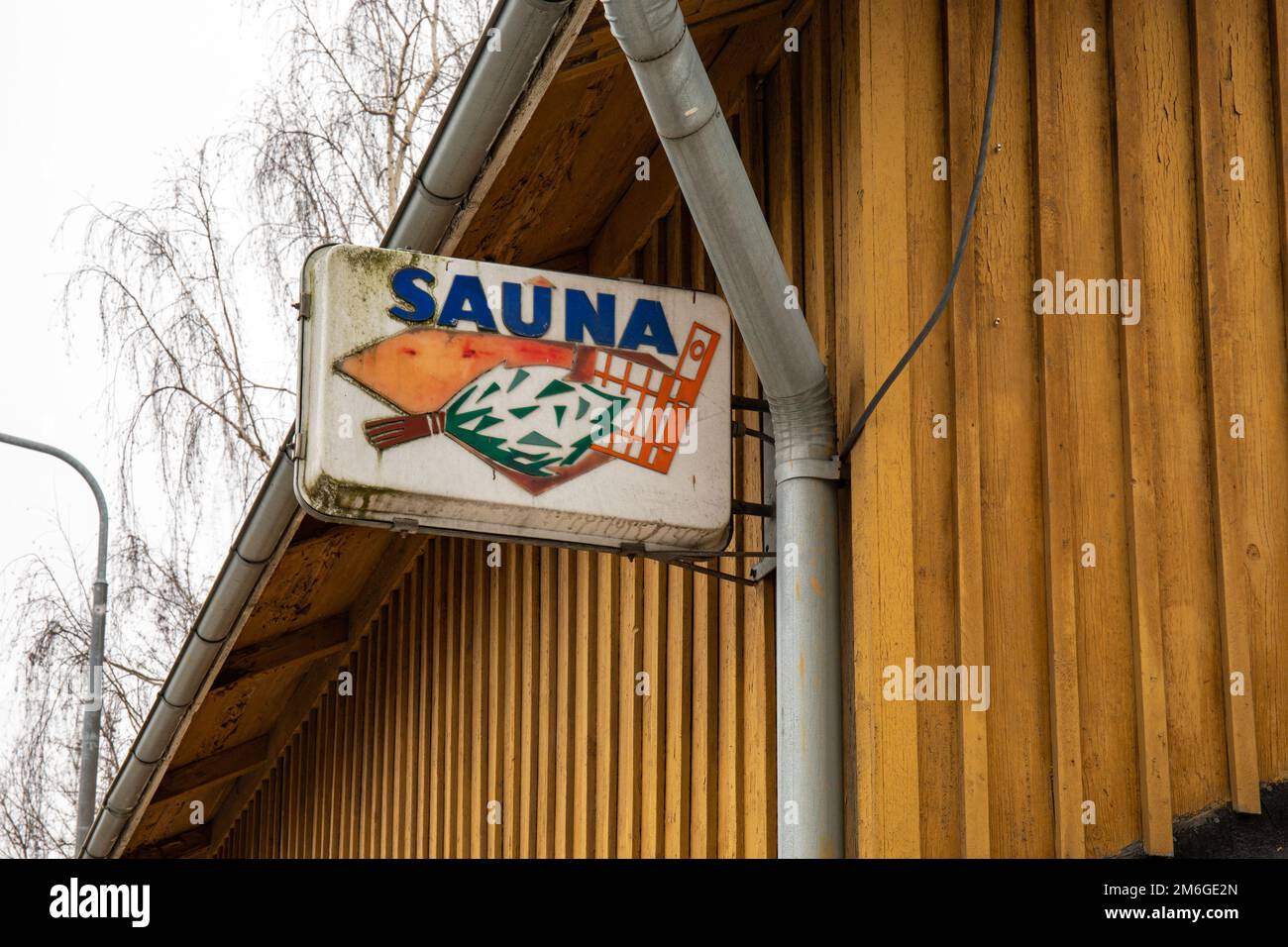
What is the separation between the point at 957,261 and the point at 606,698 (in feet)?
7.88

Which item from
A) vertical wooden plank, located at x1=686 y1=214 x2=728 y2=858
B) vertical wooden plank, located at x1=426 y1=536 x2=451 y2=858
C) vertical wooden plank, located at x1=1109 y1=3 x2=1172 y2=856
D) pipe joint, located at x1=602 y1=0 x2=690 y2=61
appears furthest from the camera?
vertical wooden plank, located at x1=426 y1=536 x2=451 y2=858

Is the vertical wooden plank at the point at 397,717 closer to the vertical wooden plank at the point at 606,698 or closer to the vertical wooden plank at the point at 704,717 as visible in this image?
the vertical wooden plank at the point at 606,698

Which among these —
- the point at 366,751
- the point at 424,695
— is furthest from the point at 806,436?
the point at 366,751

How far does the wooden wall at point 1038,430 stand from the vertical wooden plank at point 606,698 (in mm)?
592

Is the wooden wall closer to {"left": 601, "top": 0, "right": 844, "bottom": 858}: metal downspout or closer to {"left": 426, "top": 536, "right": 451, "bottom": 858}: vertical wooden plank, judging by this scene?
{"left": 601, "top": 0, "right": 844, "bottom": 858}: metal downspout

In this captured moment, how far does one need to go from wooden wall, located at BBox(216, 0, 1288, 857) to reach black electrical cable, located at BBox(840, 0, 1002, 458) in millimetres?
51

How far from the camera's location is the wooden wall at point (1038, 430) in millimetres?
4484

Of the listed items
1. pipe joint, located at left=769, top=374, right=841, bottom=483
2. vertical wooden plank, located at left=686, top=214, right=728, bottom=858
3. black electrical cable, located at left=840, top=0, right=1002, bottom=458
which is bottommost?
vertical wooden plank, located at left=686, top=214, right=728, bottom=858

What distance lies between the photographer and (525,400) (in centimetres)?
450

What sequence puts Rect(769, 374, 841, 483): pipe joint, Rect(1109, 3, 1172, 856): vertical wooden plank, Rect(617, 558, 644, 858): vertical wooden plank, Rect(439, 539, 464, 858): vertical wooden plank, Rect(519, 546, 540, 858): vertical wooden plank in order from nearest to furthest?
Rect(1109, 3, 1172, 856): vertical wooden plank, Rect(769, 374, 841, 483): pipe joint, Rect(617, 558, 644, 858): vertical wooden plank, Rect(519, 546, 540, 858): vertical wooden plank, Rect(439, 539, 464, 858): vertical wooden plank

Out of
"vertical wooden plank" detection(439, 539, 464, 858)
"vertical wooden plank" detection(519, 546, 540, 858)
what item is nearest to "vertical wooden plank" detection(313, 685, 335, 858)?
"vertical wooden plank" detection(439, 539, 464, 858)

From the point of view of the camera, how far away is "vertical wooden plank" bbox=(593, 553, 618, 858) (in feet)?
20.1

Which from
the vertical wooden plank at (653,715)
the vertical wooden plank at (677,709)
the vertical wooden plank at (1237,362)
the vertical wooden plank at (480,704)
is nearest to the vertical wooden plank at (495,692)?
the vertical wooden plank at (480,704)
